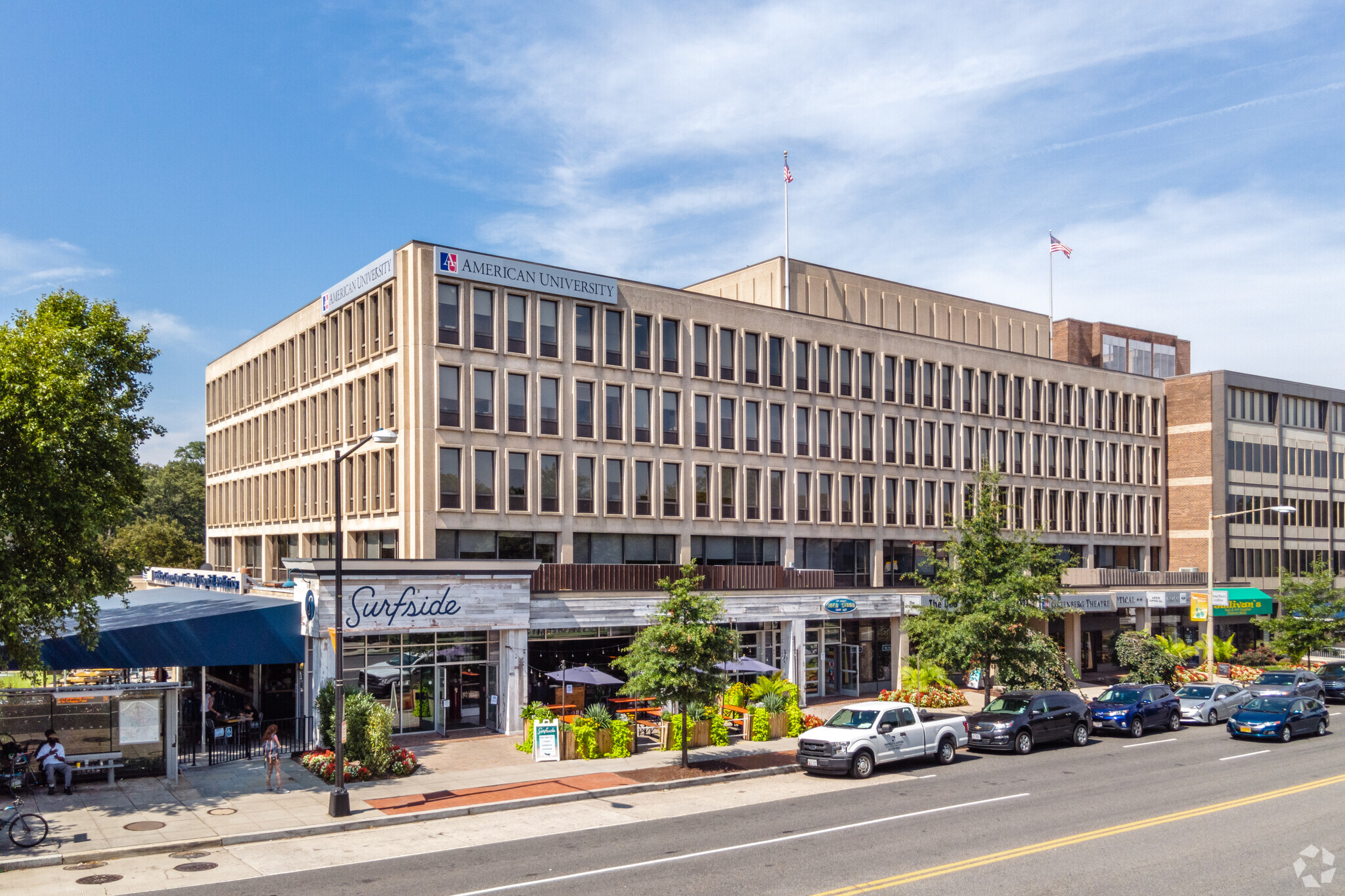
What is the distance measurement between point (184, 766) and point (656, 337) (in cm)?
2458

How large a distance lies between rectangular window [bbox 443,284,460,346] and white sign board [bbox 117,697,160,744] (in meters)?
17.2

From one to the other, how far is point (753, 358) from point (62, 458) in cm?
2996

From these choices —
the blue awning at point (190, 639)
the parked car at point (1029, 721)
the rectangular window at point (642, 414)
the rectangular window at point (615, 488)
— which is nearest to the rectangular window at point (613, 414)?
the rectangular window at point (642, 414)

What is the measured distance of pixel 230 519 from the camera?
202 ft

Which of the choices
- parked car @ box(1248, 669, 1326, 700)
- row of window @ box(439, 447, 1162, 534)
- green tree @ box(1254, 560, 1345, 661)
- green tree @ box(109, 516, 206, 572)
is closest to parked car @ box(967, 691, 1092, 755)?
row of window @ box(439, 447, 1162, 534)

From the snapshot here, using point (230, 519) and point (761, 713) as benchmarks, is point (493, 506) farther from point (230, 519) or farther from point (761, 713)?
point (230, 519)

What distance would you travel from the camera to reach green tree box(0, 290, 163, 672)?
2406 cm

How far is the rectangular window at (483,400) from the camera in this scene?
40562 millimetres

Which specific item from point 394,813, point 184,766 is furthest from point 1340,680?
point 184,766

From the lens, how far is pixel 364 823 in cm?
2297

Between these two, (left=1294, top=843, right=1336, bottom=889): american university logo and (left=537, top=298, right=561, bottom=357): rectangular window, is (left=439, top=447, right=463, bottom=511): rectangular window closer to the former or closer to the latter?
(left=537, top=298, right=561, bottom=357): rectangular window

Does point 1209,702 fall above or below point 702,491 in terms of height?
below

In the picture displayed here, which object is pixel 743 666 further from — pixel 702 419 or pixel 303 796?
pixel 303 796

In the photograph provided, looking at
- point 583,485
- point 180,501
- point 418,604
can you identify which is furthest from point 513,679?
point 180,501
